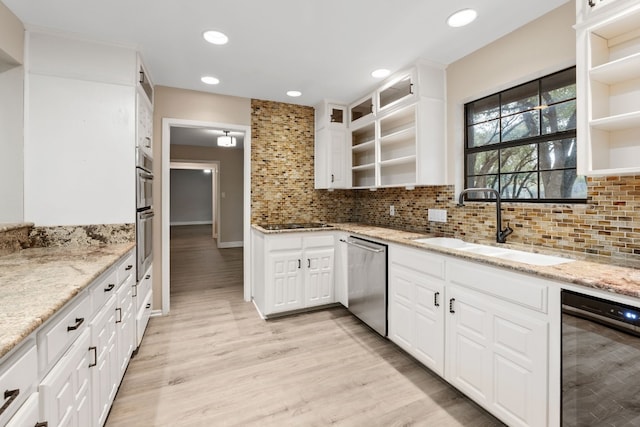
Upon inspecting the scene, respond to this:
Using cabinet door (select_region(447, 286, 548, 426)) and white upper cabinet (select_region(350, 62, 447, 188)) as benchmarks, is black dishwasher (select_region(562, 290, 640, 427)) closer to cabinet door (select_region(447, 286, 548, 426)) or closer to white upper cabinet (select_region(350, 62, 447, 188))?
cabinet door (select_region(447, 286, 548, 426))

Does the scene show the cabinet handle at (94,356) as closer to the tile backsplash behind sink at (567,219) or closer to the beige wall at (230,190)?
the tile backsplash behind sink at (567,219)

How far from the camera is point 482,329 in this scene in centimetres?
162

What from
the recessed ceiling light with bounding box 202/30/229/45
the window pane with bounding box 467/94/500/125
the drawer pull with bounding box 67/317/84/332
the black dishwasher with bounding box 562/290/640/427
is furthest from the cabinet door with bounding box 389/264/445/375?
the recessed ceiling light with bounding box 202/30/229/45

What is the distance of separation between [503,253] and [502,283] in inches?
24.4

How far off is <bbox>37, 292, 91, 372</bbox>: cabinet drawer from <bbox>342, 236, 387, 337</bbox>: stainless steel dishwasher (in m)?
1.96

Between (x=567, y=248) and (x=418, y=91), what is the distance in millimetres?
1637

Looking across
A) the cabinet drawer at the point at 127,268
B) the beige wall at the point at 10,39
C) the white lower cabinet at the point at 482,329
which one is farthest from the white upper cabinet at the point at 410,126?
the beige wall at the point at 10,39

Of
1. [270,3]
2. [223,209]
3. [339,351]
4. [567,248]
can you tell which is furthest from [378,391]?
[223,209]

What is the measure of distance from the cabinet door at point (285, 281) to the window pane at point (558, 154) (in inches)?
87.1

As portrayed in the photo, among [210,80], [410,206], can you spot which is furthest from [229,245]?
[410,206]

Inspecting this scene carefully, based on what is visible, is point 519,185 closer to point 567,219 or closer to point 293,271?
point 567,219

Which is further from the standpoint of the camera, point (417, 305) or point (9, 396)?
point (417, 305)

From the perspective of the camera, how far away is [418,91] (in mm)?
2586

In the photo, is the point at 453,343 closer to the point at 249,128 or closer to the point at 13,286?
the point at 13,286
